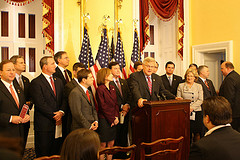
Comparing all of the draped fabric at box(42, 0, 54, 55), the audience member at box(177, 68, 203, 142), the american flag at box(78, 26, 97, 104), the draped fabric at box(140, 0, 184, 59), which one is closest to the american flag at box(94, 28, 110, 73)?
the american flag at box(78, 26, 97, 104)

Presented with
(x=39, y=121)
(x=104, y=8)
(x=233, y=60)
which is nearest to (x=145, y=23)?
(x=104, y=8)

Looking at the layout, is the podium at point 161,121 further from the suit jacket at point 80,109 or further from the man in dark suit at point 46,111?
the man in dark suit at point 46,111

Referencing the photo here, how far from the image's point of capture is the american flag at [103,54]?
5629 mm

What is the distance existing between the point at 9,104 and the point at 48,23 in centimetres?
278

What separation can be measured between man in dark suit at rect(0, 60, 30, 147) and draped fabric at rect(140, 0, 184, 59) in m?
3.98

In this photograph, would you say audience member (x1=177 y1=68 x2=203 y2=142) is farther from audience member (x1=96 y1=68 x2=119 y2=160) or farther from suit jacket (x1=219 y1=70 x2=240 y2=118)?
audience member (x1=96 y1=68 x2=119 y2=160)

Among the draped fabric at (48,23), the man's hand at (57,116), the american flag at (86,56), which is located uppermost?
the draped fabric at (48,23)

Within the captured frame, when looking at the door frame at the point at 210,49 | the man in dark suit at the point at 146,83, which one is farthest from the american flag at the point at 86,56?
the door frame at the point at 210,49

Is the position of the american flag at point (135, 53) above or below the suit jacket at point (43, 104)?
above

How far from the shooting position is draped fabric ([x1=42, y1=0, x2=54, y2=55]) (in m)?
5.38

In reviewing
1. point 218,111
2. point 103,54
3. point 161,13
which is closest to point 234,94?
point 103,54

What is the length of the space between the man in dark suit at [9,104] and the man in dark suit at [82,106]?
0.66 metres

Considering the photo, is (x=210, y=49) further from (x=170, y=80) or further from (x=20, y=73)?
(x=20, y=73)

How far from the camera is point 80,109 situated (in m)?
3.45
